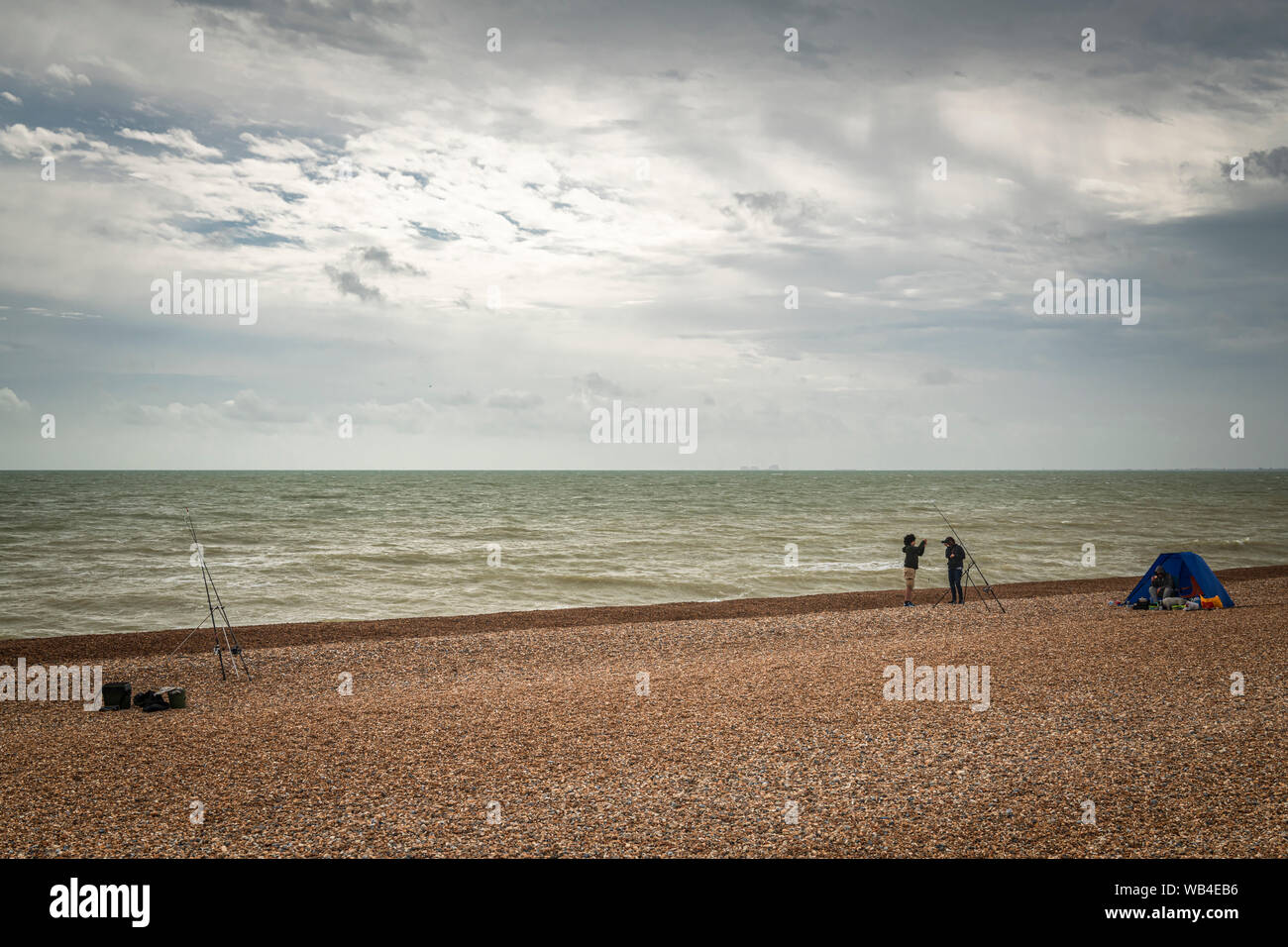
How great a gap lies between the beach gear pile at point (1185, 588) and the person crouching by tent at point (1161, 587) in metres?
0.03

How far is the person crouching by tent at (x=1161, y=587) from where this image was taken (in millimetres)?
19281

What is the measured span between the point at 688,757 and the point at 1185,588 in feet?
55.3

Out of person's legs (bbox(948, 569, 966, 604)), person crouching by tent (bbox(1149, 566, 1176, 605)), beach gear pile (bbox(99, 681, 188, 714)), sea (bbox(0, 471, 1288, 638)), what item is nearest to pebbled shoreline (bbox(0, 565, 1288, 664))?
person's legs (bbox(948, 569, 966, 604))

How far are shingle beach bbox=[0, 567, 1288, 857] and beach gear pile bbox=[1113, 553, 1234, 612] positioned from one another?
3.38 meters

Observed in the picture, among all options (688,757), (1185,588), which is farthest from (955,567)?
(688,757)

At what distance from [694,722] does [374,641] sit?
32.5ft

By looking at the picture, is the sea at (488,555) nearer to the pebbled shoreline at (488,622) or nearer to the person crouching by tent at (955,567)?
the pebbled shoreline at (488,622)

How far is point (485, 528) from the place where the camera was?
47844mm

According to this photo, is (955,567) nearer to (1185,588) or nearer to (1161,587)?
(1161,587)

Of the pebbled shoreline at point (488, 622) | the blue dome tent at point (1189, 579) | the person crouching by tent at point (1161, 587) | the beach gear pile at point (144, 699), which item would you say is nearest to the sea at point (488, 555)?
the pebbled shoreline at point (488, 622)

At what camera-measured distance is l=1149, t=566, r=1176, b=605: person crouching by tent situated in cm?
1928

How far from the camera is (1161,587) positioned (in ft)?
63.9
